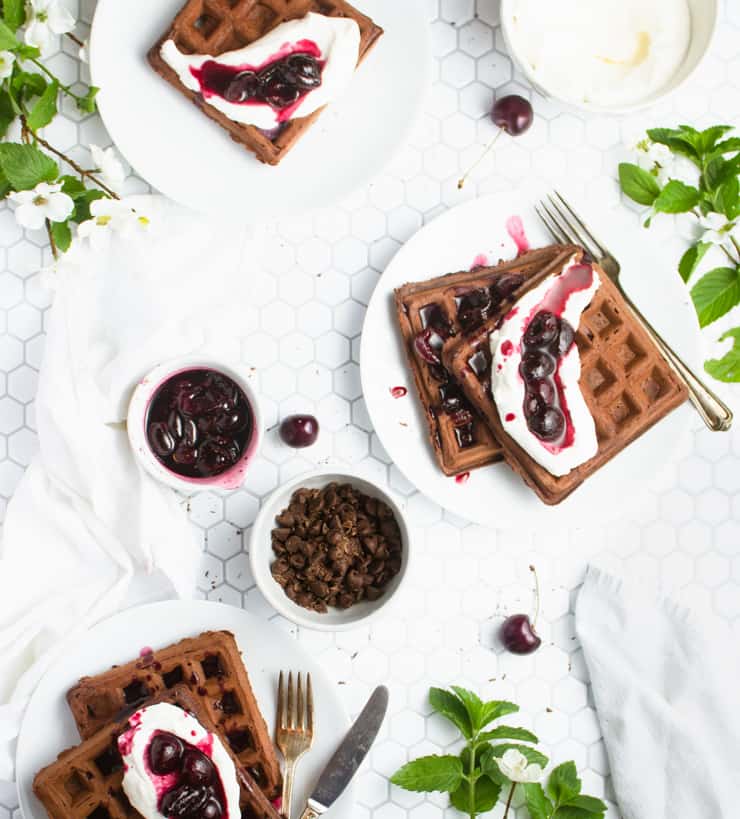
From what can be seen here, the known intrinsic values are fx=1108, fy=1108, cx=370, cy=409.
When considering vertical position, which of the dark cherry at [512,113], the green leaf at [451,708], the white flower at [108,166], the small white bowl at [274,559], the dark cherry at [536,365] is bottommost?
the green leaf at [451,708]

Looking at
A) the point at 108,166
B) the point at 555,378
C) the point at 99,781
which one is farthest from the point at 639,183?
the point at 99,781

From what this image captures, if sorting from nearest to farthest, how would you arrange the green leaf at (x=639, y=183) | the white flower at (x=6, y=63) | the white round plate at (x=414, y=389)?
the white flower at (x=6, y=63) < the white round plate at (x=414, y=389) < the green leaf at (x=639, y=183)

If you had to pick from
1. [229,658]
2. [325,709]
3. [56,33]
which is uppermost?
[56,33]

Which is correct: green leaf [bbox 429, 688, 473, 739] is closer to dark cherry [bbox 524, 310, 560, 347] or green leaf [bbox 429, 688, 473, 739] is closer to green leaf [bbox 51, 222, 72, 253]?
dark cherry [bbox 524, 310, 560, 347]

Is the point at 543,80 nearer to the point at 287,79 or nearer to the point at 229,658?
the point at 287,79

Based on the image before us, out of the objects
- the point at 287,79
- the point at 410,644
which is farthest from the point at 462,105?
the point at 410,644

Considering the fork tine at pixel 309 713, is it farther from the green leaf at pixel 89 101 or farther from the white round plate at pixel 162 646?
the green leaf at pixel 89 101

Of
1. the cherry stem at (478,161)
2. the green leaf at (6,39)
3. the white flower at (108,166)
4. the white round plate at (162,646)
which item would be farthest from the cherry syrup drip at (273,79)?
the white round plate at (162,646)
